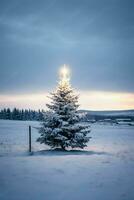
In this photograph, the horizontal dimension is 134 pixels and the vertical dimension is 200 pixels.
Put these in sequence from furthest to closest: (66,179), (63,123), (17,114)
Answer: (17,114) < (63,123) < (66,179)

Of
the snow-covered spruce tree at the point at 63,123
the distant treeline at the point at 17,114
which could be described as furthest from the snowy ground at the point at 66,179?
the distant treeline at the point at 17,114

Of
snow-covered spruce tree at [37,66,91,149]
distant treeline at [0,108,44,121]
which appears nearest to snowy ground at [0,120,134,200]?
snow-covered spruce tree at [37,66,91,149]

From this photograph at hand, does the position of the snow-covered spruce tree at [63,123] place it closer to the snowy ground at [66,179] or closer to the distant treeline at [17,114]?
the snowy ground at [66,179]

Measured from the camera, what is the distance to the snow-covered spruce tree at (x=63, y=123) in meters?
21.0

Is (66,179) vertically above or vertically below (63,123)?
below

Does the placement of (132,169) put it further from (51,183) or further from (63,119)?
(63,119)

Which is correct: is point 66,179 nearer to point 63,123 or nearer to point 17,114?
point 63,123

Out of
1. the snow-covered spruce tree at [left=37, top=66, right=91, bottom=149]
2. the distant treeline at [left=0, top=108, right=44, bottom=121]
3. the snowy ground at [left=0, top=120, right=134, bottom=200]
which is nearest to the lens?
the snowy ground at [left=0, top=120, right=134, bottom=200]

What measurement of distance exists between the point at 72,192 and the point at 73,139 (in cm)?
→ 1275

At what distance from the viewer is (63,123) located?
830 inches

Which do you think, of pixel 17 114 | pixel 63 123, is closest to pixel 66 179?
pixel 63 123

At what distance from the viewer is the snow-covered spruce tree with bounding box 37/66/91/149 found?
21031mm

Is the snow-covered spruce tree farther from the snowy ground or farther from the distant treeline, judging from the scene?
the distant treeline

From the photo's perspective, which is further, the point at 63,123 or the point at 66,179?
the point at 63,123
